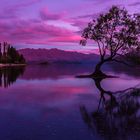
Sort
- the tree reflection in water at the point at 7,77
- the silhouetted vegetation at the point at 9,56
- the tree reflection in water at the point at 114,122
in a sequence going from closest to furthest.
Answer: the tree reflection in water at the point at 114,122 → the tree reflection in water at the point at 7,77 → the silhouetted vegetation at the point at 9,56

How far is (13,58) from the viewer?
12769 cm

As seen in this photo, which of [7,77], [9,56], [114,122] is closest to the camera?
[114,122]

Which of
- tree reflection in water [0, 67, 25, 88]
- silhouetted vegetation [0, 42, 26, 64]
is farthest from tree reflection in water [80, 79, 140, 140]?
silhouetted vegetation [0, 42, 26, 64]

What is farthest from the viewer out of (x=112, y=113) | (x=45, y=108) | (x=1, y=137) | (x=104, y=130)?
(x=45, y=108)

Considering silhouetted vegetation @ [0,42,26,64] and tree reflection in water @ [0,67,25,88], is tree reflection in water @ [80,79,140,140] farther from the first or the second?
silhouetted vegetation @ [0,42,26,64]

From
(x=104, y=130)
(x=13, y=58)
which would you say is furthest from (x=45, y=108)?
(x=13, y=58)

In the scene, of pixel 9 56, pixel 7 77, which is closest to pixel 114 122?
pixel 7 77

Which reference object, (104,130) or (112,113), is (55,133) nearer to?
(104,130)

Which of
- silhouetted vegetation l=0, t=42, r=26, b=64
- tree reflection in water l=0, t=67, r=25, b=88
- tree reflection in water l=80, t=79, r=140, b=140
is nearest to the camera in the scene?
tree reflection in water l=80, t=79, r=140, b=140

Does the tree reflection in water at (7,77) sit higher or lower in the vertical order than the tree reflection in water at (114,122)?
lower

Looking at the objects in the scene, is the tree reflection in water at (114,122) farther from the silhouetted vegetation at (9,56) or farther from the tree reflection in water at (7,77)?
the silhouetted vegetation at (9,56)

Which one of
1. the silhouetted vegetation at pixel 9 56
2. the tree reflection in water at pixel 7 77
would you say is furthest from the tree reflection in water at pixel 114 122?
the silhouetted vegetation at pixel 9 56

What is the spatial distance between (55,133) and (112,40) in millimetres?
40983

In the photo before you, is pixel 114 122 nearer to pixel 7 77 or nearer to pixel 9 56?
pixel 7 77
